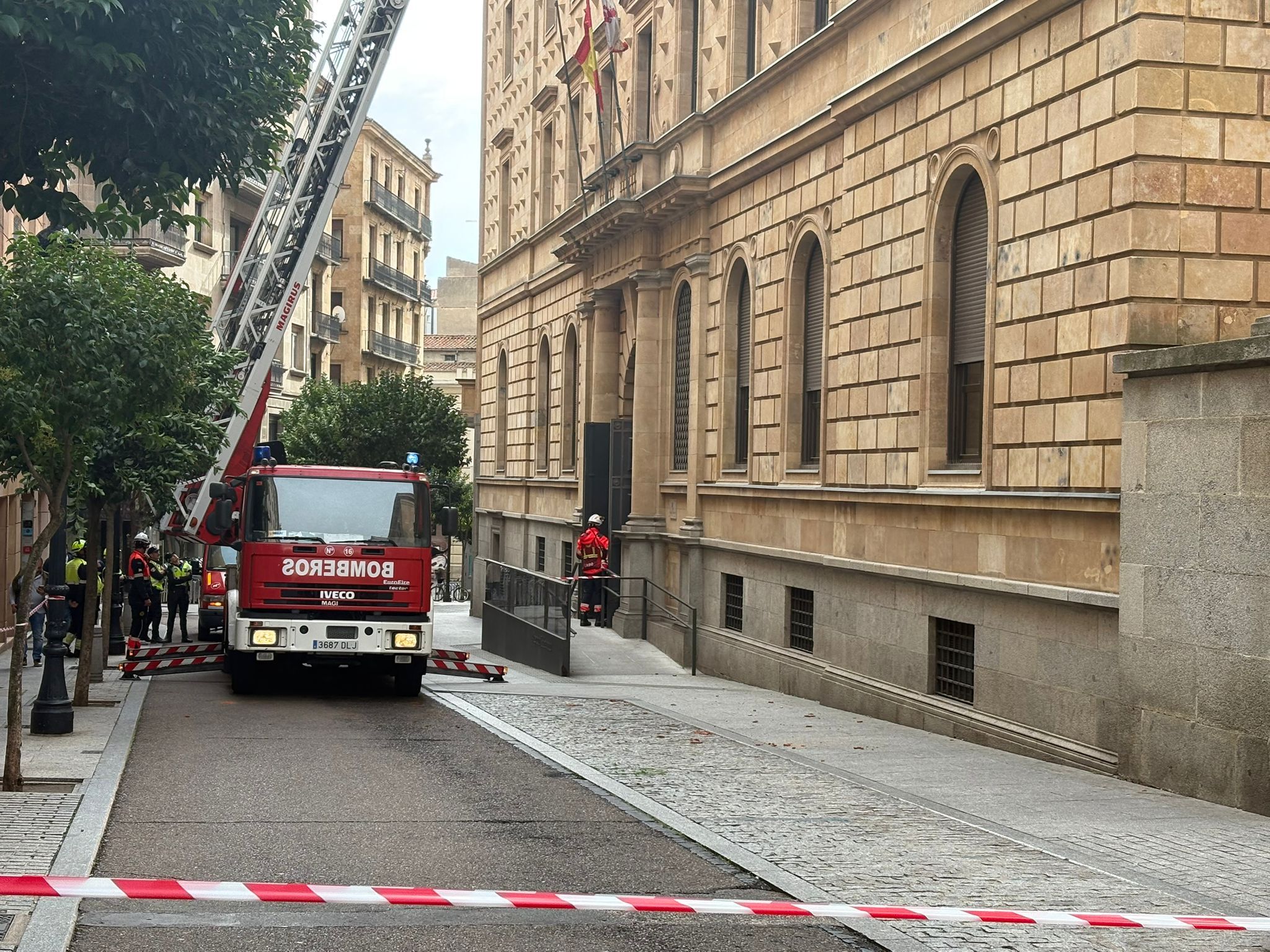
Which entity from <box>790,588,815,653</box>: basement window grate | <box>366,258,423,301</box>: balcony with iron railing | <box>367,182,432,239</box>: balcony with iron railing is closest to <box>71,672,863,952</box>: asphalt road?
<box>790,588,815,653</box>: basement window grate

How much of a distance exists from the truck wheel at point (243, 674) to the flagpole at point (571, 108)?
44.2 feet

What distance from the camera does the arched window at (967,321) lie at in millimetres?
16734

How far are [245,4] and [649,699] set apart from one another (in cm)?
977

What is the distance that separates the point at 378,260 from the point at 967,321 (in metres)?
66.7

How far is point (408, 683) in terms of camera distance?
63.6 feet

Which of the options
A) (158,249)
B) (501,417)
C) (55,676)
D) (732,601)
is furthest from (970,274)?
(158,249)

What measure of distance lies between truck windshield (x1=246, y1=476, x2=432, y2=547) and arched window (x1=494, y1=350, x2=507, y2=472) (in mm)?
22495

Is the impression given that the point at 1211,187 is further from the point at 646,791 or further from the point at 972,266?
the point at 646,791

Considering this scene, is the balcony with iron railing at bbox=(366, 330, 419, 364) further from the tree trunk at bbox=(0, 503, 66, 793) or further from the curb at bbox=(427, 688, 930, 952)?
the tree trunk at bbox=(0, 503, 66, 793)

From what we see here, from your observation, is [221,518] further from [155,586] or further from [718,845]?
[155,586]

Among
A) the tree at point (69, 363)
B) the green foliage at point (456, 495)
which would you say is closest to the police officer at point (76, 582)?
the tree at point (69, 363)

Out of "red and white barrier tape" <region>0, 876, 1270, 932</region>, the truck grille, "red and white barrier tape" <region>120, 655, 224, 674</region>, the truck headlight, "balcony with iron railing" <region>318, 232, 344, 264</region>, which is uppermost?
"balcony with iron railing" <region>318, 232, 344, 264</region>

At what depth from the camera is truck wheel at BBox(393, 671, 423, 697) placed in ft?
63.2

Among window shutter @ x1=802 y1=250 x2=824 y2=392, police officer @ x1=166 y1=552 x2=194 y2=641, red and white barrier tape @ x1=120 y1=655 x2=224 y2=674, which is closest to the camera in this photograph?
red and white barrier tape @ x1=120 y1=655 x2=224 y2=674
